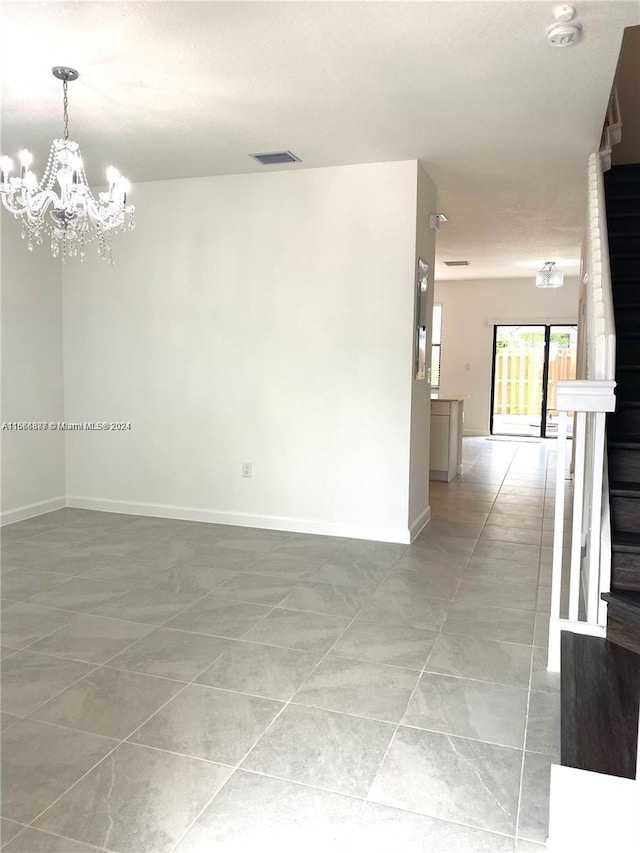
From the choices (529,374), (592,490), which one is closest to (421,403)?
(592,490)

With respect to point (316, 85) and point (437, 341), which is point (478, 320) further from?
point (316, 85)

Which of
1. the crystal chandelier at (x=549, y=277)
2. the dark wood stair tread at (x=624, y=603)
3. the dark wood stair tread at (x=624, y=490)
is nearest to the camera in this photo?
the dark wood stair tread at (x=624, y=603)

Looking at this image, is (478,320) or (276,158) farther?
(478,320)

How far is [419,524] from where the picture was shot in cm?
504

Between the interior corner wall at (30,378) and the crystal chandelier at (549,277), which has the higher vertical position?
the crystal chandelier at (549,277)

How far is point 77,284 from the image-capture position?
5.48 meters

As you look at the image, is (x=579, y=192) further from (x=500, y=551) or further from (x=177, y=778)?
(x=177, y=778)

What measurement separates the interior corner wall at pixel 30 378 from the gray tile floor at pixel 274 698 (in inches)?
34.8

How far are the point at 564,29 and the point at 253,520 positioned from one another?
12.3 ft

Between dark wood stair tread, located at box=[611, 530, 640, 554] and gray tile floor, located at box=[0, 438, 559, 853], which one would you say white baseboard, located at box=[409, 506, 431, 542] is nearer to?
gray tile floor, located at box=[0, 438, 559, 853]

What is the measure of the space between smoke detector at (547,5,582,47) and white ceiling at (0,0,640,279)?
0.10ft

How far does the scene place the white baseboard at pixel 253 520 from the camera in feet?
15.5

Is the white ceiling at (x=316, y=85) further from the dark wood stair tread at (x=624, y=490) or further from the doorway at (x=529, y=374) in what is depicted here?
the doorway at (x=529, y=374)

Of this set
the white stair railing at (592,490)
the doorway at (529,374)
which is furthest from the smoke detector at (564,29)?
the doorway at (529,374)
